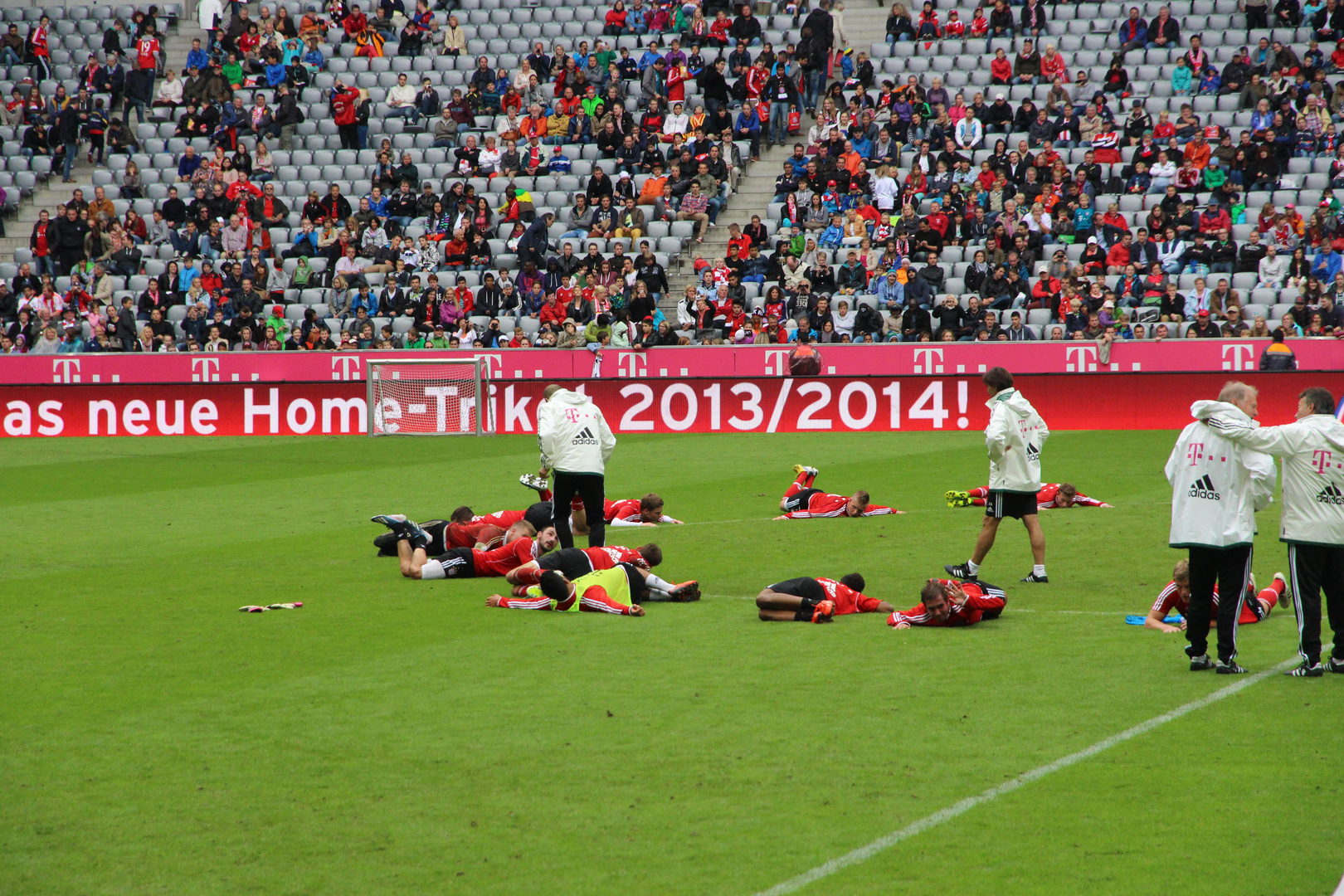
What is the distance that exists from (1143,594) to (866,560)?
109 inches

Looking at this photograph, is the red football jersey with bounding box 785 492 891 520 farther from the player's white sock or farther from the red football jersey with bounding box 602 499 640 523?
the player's white sock

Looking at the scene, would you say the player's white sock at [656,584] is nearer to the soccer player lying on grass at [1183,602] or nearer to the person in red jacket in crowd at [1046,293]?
the soccer player lying on grass at [1183,602]

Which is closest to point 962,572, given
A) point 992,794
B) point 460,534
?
point 460,534

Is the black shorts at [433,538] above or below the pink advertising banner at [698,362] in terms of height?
below

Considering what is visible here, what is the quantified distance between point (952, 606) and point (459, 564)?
478cm

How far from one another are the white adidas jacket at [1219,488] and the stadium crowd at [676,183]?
1951cm

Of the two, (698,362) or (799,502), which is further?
(698,362)

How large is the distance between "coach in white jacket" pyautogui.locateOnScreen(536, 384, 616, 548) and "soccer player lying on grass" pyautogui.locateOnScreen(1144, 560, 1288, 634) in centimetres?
503

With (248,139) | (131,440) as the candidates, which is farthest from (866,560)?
(248,139)

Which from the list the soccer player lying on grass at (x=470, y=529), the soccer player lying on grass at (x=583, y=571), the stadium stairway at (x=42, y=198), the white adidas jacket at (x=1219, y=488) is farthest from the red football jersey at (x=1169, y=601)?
the stadium stairway at (x=42, y=198)

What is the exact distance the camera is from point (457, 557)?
513 inches

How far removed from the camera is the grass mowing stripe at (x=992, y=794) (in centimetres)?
554

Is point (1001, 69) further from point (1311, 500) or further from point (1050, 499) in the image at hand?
point (1311, 500)

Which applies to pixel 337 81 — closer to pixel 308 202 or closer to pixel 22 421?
pixel 308 202
